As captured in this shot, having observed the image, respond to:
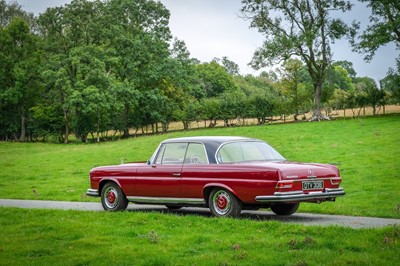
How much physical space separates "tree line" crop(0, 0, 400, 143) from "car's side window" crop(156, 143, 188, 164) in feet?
146

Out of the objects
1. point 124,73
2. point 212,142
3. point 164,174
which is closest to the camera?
point 212,142

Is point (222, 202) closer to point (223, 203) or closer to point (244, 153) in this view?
point (223, 203)

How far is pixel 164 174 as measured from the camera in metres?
13.2

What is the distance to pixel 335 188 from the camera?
12125mm

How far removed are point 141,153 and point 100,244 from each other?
26771 millimetres

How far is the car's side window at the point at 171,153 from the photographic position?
1325cm

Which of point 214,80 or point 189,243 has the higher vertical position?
point 214,80

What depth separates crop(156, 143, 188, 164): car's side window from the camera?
13.2 m

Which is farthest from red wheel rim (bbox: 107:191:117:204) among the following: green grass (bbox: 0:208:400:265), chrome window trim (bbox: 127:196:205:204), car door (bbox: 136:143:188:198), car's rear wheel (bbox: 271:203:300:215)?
car's rear wheel (bbox: 271:203:300:215)

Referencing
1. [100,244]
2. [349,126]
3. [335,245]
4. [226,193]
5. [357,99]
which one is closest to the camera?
[335,245]

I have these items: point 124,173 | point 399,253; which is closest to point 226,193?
point 124,173

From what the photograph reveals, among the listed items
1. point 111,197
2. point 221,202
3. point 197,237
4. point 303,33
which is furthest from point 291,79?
point 197,237

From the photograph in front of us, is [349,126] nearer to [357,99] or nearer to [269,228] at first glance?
[357,99]

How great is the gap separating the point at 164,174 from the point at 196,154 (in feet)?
3.06
